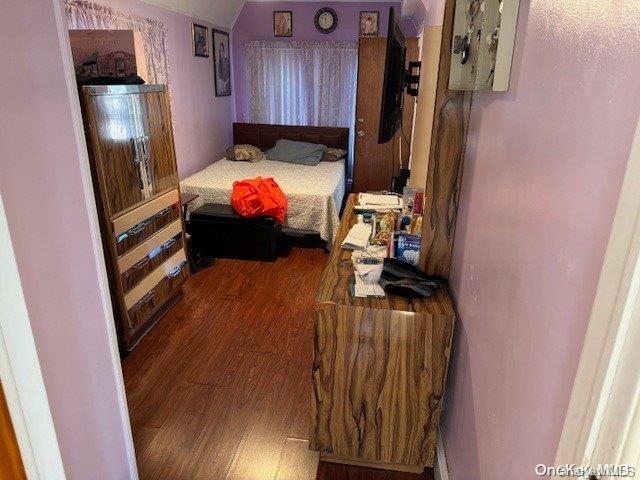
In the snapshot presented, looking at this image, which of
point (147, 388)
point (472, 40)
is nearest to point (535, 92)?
point (472, 40)

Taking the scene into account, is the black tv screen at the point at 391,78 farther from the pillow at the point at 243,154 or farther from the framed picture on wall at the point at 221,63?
the framed picture on wall at the point at 221,63

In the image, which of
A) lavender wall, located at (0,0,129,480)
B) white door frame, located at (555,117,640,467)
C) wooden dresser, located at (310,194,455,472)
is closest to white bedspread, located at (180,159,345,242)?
wooden dresser, located at (310,194,455,472)

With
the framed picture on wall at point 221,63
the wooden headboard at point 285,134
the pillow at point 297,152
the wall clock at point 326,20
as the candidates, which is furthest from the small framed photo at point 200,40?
the wall clock at point 326,20

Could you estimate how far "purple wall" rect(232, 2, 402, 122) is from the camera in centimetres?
538

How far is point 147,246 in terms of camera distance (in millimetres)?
2678

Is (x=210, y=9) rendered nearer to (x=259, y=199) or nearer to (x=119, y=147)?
(x=259, y=199)

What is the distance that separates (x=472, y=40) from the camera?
1.36 meters

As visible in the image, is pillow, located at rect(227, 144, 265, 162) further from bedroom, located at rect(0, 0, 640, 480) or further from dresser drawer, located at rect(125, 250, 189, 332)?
dresser drawer, located at rect(125, 250, 189, 332)

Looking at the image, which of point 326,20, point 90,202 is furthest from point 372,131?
point 90,202

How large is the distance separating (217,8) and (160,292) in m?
3.54

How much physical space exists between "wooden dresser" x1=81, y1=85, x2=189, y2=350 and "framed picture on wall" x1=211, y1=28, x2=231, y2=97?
2696 mm

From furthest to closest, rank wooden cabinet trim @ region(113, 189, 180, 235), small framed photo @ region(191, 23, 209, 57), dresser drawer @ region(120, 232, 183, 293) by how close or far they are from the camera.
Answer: small framed photo @ region(191, 23, 209, 57) < dresser drawer @ region(120, 232, 183, 293) < wooden cabinet trim @ region(113, 189, 180, 235)

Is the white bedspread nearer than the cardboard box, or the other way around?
the cardboard box

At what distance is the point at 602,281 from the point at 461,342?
98 centimetres
